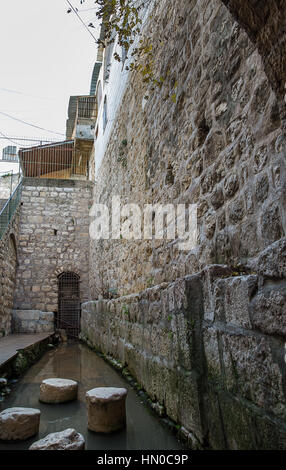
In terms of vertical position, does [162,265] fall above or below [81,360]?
above

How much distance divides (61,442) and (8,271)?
8443 millimetres

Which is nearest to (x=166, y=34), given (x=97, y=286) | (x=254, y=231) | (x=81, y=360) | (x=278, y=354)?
(x=254, y=231)

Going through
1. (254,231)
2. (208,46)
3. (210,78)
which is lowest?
(254,231)

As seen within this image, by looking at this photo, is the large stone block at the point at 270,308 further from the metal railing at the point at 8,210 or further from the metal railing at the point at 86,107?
the metal railing at the point at 86,107

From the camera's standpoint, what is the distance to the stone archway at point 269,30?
1497 millimetres

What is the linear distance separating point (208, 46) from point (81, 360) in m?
5.54

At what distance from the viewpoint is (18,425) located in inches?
96.3

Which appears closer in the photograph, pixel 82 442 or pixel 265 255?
pixel 265 255

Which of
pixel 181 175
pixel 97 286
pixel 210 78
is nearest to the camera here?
pixel 210 78

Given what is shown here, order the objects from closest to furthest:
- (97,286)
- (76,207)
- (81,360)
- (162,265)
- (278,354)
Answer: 1. (278,354)
2. (162,265)
3. (81,360)
4. (97,286)
5. (76,207)

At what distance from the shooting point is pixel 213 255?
267 centimetres

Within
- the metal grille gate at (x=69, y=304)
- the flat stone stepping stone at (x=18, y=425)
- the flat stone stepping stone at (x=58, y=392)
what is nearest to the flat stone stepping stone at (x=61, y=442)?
the flat stone stepping stone at (x=18, y=425)

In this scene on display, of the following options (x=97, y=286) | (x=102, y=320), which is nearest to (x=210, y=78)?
(x=102, y=320)

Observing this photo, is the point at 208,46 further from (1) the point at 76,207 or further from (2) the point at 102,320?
(1) the point at 76,207
